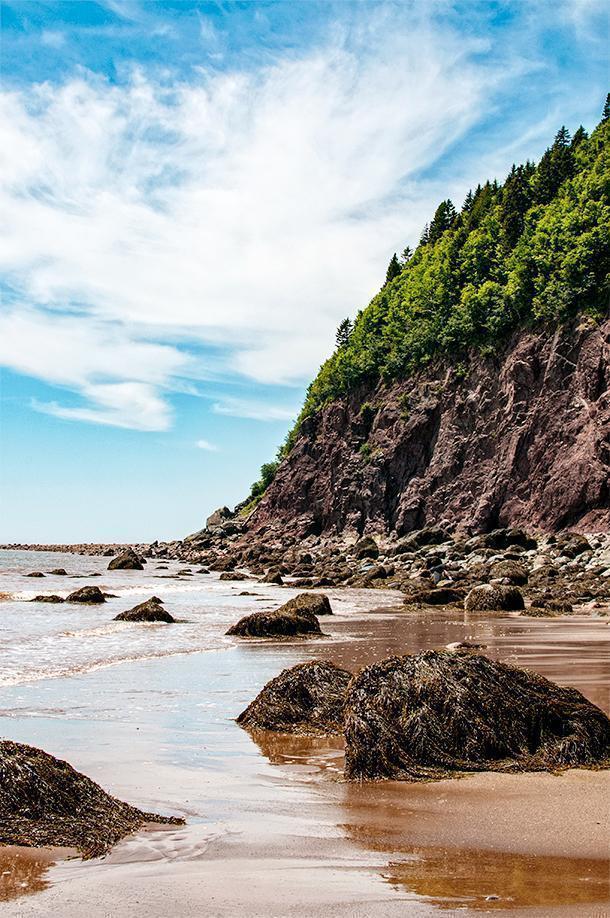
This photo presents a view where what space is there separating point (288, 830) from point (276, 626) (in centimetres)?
1273

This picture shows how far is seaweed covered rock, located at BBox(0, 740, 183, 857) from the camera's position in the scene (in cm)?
543

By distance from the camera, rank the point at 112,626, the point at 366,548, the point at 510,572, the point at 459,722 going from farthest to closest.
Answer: the point at 366,548 < the point at 510,572 < the point at 112,626 < the point at 459,722

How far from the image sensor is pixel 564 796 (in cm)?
646

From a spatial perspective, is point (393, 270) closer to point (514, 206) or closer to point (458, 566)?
point (514, 206)

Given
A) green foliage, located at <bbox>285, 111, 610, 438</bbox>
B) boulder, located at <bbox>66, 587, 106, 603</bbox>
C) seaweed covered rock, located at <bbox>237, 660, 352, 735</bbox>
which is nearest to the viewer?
seaweed covered rock, located at <bbox>237, 660, 352, 735</bbox>

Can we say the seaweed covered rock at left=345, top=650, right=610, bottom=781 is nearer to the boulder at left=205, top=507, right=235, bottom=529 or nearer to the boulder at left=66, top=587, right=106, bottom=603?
the boulder at left=66, top=587, right=106, bottom=603

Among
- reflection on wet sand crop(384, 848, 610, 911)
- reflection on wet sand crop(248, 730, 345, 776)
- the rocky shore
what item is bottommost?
reflection on wet sand crop(248, 730, 345, 776)

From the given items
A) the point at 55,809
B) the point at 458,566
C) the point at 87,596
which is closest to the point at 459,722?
the point at 55,809

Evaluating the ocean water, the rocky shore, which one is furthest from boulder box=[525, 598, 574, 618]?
the ocean water

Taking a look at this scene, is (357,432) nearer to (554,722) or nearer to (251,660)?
(251,660)

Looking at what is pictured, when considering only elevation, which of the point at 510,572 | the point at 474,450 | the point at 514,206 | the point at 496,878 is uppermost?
the point at 514,206

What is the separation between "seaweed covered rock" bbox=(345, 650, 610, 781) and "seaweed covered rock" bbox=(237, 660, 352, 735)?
1.61 metres

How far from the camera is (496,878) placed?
15.6 feet

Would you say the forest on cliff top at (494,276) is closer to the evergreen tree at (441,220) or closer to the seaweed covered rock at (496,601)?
the evergreen tree at (441,220)
